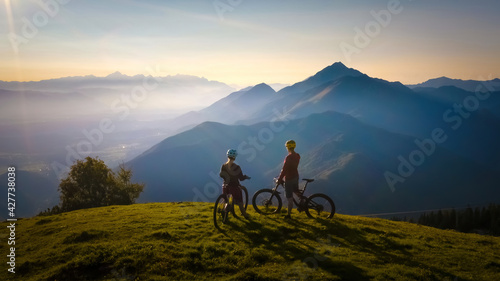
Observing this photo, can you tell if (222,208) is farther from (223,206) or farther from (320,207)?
(320,207)

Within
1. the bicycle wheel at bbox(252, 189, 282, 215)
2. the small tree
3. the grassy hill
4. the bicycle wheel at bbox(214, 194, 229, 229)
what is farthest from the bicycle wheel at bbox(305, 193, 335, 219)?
the small tree

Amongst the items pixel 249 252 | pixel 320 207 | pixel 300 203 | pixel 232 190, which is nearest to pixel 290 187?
pixel 300 203

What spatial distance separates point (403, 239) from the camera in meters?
16.8

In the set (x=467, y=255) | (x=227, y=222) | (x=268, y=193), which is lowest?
(x=467, y=255)

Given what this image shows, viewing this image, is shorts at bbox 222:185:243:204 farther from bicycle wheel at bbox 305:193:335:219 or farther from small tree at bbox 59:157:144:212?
small tree at bbox 59:157:144:212

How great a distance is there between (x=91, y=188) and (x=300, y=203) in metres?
43.9

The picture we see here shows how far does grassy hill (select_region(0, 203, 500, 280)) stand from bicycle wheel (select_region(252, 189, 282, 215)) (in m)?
1.01

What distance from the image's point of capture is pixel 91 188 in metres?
48.9

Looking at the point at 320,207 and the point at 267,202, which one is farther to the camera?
the point at 267,202

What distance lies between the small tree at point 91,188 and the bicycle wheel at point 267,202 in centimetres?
3752

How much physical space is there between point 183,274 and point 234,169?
7278 millimetres

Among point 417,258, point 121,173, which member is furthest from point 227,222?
point 121,173

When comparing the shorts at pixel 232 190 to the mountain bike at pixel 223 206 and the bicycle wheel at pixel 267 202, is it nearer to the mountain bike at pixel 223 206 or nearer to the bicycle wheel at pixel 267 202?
the mountain bike at pixel 223 206

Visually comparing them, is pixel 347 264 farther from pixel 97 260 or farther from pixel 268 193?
pixel 97 260
